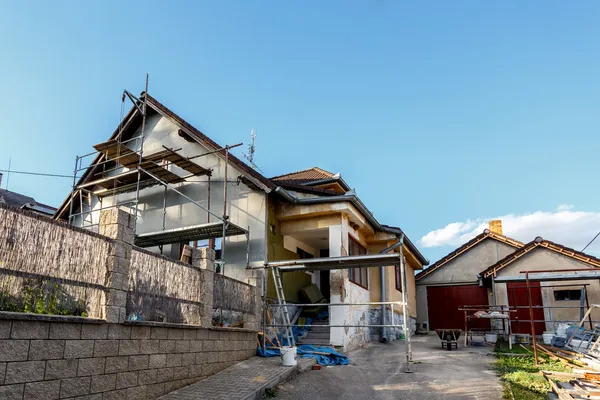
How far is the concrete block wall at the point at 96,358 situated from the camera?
17.0 feet

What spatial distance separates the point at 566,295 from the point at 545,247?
2.01 m

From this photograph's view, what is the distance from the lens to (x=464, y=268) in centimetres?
2275

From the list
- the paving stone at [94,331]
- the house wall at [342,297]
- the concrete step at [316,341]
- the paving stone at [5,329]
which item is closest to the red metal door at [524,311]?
the house wall at [342,297]

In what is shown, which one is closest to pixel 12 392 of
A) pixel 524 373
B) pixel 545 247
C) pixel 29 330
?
pixel 29 330

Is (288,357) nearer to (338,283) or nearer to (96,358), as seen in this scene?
(338,283)

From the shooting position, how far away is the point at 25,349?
5.27m

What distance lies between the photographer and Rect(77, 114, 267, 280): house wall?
13.2 meters

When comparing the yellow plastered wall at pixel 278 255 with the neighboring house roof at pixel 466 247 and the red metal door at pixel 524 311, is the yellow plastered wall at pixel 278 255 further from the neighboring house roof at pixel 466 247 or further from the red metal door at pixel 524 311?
the neighboring house roof at pixel 466 247

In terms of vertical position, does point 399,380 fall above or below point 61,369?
below

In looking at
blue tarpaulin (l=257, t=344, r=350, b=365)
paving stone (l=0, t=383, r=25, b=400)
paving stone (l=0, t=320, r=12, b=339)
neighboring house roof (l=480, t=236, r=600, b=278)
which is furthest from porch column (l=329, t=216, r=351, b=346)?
neighboring house roof (l=480, t=236, r=600, b=278)

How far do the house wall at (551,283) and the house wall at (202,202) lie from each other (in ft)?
38.7

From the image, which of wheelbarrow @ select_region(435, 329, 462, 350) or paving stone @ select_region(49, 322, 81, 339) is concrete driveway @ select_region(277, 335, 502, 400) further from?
paving stone @ select_region(49, 322, 81, 339)

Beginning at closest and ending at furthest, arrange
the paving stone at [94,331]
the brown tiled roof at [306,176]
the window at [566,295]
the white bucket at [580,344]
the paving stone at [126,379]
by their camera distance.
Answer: the paving stone at [94,331]
the paving stone at [126,379]
the white bucket at [580,344]
the brown tiled roof at [306,176]
the window at [566,295]

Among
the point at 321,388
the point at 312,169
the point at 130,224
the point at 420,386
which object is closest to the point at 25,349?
the point at 130,224
